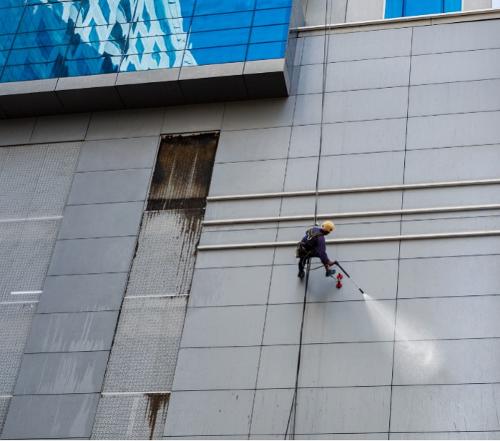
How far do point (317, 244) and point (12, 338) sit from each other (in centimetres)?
669

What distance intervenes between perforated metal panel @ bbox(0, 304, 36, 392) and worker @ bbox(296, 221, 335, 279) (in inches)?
235

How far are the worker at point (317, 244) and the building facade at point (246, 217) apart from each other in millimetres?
830

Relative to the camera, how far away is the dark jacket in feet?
62.4

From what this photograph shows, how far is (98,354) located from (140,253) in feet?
8.21

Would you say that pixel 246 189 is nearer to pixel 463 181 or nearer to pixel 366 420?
pixel 463 181

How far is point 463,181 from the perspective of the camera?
20.4m

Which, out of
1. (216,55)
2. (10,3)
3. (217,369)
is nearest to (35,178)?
(10,3)

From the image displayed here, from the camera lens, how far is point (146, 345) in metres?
19.9

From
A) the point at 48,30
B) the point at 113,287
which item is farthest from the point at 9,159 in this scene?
the point at 113,287

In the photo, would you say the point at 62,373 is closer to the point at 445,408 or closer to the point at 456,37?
the point at 445,408

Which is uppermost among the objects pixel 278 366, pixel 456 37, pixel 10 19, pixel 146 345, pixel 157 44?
pixel 10 19

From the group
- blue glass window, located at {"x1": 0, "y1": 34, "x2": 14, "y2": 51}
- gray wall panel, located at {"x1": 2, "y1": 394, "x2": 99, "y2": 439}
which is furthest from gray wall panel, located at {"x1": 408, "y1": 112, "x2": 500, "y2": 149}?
blue glass window, located at {"x1": 0, "y1": 34, "x2": 14, "y2": 51}

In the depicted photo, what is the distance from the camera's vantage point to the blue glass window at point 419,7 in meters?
23.8

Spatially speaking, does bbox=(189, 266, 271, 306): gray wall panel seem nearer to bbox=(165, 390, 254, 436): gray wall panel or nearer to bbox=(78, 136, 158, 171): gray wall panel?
bbox=(165, 390, 254, 436): gray wall panel
